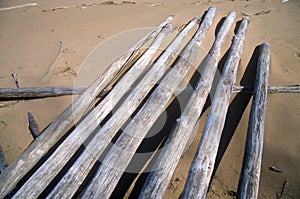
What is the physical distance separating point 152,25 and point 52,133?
11.1 ft

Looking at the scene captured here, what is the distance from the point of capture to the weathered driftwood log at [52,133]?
211 cm

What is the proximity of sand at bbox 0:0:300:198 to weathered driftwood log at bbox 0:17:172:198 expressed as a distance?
48 centimetres

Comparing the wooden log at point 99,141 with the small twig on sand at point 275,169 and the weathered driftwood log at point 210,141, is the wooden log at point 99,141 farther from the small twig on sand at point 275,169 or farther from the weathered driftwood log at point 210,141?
the small twig on sand at point 275,169

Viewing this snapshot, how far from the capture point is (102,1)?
7.42 meters

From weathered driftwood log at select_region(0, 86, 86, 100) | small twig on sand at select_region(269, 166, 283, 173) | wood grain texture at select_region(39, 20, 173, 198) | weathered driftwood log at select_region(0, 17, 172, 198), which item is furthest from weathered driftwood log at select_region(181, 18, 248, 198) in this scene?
weathered driftwood log at select_region(0, 86, 86, 100)

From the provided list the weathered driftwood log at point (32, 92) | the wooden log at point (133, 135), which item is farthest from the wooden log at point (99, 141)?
the weathered driftwood log at point (32, 92)

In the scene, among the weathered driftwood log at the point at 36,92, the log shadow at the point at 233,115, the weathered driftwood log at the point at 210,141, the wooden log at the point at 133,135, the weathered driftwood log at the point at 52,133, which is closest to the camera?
the weathered driftwood log at the point at 210,141

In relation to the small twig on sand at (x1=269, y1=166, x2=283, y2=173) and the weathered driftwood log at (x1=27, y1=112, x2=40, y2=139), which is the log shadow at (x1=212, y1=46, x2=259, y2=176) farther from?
the weathered driftwood log at (x1=27, y1=112, x2=40, y2=139)

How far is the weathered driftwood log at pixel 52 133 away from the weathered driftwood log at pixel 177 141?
1071 mm

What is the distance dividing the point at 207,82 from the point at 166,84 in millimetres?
473

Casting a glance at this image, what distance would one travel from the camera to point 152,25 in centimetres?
512

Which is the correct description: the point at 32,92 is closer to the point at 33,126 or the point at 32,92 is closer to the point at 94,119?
the point at 33,126

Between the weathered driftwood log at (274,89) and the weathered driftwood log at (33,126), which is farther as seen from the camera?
the weathered driftwood log at (274,89)

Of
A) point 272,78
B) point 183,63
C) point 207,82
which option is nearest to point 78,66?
point 183,63
